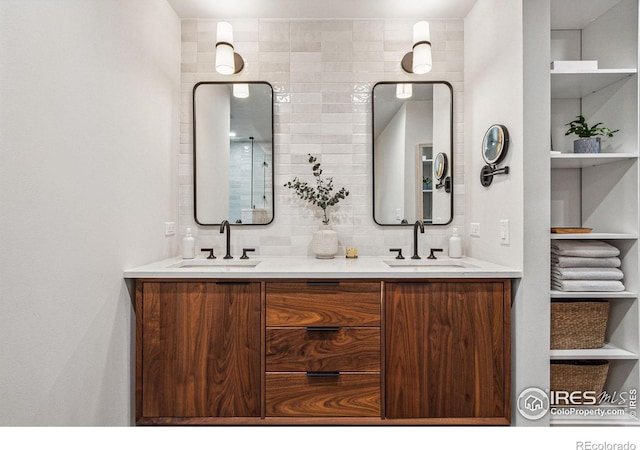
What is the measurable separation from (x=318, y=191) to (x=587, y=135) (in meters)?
1.55

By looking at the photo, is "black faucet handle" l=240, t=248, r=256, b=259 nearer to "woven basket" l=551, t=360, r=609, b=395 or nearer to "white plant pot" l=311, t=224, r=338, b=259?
"white plant pot" l=311, t=224, r=338, b=259

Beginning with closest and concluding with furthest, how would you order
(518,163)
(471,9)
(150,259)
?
1. (518,163)
2. (150,259)
3. (471,9)

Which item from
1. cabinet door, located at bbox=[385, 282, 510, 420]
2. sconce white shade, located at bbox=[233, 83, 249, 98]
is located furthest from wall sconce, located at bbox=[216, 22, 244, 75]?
cabinet door, located at bbox=[385, 282, 510, 420]

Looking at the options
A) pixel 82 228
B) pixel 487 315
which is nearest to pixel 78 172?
pixel 82 228

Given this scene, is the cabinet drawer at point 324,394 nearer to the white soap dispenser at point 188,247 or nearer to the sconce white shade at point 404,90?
the white soap dispenser at point 188,247

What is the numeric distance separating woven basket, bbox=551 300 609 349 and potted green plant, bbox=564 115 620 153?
0.79m

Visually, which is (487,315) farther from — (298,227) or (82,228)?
(82,228)

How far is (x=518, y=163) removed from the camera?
1.85m

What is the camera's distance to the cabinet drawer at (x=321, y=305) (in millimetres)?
1855

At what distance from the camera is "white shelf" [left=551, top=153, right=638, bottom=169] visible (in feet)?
5.96

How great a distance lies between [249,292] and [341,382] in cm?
65

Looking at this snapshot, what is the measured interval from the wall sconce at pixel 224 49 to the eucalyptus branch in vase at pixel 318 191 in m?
0.78

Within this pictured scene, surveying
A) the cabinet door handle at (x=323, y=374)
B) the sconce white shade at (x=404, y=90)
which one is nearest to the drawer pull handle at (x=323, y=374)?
the cabinet door handle at (x=323, y=374)

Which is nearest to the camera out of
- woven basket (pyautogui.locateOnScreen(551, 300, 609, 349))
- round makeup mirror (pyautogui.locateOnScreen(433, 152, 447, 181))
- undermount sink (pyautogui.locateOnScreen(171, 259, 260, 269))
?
woven basket (pyautogui.locateOnScreen(551, 300, 609, 349))
